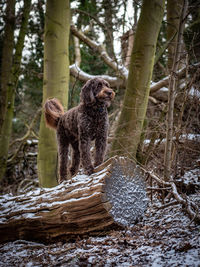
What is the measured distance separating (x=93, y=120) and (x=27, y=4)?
6198 mm

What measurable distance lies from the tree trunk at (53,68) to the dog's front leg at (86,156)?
227cm

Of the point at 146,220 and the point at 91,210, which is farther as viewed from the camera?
the point at 146,220

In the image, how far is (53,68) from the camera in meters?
5.84

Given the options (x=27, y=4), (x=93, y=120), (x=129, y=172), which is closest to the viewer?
(x=129, y=172)

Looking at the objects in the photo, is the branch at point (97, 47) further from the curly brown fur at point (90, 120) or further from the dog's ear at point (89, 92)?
the dog's ear at point (89, 92)

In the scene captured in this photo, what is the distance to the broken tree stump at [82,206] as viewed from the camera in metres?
3.04

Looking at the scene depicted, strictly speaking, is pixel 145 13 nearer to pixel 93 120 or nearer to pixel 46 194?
pixel 93 120

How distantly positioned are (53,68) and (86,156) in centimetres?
303

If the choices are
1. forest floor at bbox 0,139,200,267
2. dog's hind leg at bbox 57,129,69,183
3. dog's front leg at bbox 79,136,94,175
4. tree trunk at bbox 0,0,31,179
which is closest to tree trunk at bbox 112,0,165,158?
dog's hind leg at bbox 57,129,69,183

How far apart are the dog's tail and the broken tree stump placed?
1.20 meters

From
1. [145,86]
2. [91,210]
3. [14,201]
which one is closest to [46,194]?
[14,201]

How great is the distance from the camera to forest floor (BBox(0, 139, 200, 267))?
2.40 metres

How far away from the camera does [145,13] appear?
195 inches

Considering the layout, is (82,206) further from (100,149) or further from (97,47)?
(97,47)
